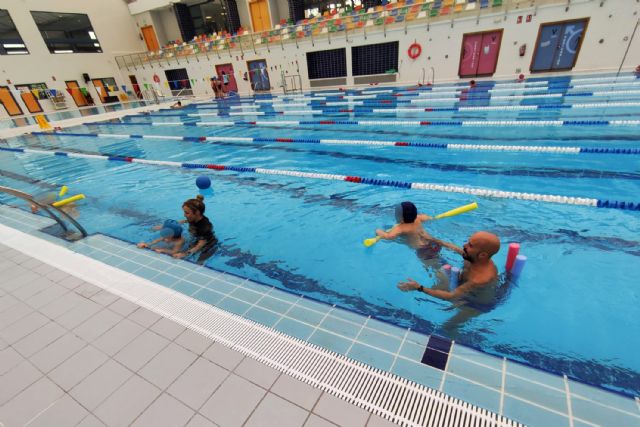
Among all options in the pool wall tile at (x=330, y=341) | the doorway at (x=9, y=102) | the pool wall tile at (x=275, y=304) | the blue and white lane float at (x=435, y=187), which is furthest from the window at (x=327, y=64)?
the doorway at (x=9, y=102)

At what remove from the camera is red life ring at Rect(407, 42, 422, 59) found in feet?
47.4

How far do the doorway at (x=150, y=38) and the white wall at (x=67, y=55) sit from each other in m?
0.62

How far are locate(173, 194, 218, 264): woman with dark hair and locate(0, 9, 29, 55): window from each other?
946 inches

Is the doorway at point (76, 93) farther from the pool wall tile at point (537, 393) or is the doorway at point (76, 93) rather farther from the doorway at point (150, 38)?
the pool wall tile at point (537, 393)

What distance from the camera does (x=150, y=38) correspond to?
23.5 metres

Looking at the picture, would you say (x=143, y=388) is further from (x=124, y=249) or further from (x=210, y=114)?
(x=210, y=114)

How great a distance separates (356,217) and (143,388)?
2882 mm

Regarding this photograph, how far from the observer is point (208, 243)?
3.53 meters

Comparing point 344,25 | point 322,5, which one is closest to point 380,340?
point 344,25

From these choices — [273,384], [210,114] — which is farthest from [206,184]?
[210,114]

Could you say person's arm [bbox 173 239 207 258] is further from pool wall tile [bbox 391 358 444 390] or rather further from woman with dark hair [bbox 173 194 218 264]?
pool wall tile [bbox 391 358 444 390]

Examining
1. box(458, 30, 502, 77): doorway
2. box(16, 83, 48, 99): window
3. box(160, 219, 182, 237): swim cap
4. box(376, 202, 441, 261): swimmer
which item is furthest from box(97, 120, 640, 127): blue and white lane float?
box(16, 83, 48, 99): window

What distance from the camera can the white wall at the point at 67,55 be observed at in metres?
18.0

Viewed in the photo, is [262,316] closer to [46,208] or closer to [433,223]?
[433,223]
